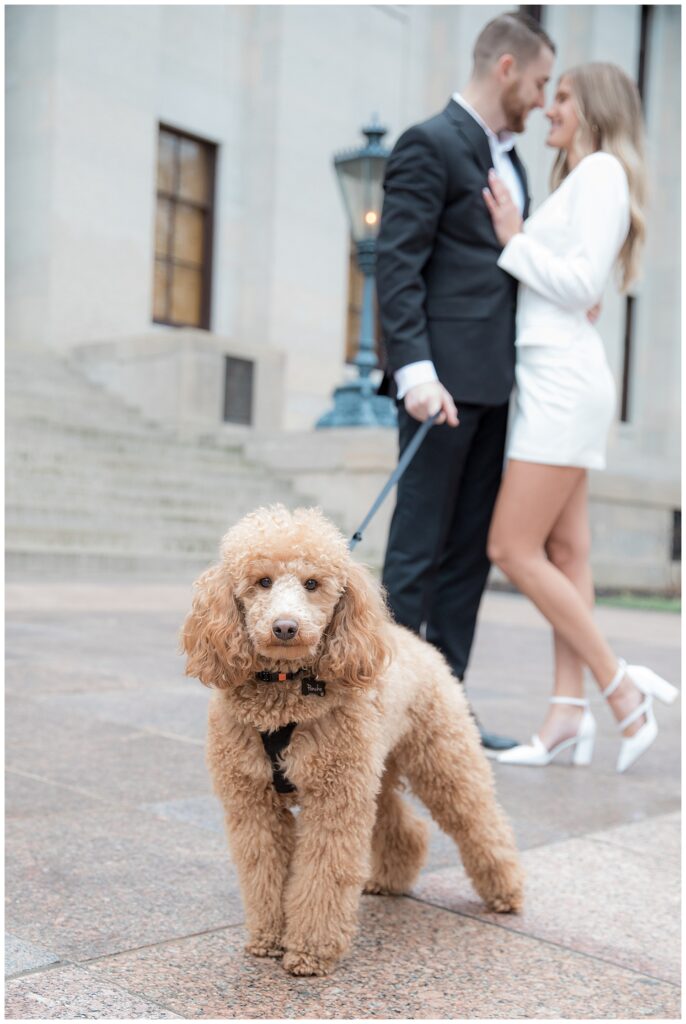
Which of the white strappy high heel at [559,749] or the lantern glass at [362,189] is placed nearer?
the white strappy high heel at [559,749]

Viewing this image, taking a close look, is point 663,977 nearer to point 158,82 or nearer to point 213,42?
point 158,82

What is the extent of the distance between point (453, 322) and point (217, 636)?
1891 millimetres

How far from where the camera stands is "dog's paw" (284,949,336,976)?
2053 mm

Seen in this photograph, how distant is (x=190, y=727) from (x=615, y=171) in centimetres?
241

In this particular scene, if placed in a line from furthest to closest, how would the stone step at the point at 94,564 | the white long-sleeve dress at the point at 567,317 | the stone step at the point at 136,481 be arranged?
the stone step at the point at 136,481 → the stone step at the point at 94,564 → the white long-sleeve dress at the point at 567,317

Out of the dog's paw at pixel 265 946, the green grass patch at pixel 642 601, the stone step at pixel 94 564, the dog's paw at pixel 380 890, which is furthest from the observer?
the green grass patch at pixel 642 601

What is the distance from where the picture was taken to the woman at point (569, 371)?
3668 mm

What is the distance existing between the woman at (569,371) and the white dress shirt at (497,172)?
138 millimetres

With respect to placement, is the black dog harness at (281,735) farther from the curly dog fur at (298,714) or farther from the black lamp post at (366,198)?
the black lamp post at (366,198)

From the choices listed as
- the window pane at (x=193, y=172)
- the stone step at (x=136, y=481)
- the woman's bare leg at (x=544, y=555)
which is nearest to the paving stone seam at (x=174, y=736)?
the woman's bare leg at (x=544, y=555)

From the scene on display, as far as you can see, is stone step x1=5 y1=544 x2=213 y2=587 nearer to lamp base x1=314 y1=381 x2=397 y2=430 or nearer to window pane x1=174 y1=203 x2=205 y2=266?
lamp base x1=314 y1=381 x2=397 y2=430

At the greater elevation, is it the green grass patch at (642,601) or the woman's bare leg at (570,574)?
the woman's bare leg at (570,574)

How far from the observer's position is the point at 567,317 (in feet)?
12.3

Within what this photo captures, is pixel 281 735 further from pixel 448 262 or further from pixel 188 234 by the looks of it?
pixel 188 234
